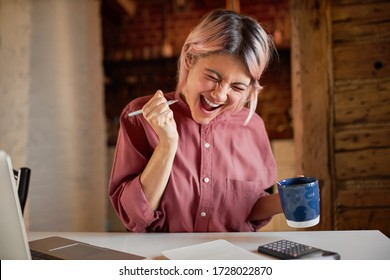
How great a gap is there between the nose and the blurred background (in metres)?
0.21

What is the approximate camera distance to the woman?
1130 mm

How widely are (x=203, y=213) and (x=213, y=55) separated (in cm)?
45

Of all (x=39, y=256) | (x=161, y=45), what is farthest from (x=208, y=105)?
(x=161, y=45)

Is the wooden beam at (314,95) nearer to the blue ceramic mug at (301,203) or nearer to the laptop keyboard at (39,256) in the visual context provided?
the blue ceramic mug at (301,203)

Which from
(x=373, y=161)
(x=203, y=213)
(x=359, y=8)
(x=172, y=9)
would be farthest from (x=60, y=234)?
(x=172, y=9)

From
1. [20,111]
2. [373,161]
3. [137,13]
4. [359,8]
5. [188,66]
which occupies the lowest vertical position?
[373,161]

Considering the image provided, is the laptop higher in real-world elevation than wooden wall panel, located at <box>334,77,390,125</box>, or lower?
lower

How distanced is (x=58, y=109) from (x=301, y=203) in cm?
156

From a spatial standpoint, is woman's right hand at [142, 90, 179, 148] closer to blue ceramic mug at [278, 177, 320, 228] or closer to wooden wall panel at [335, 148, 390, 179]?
blue ceramic mug at [278, 177, 320, 228]

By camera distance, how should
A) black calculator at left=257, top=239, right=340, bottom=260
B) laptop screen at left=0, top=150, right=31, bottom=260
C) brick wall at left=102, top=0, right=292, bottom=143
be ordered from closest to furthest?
laptop screen at left=0, top=150, right=31, bottom=260
black calculator at left=257, top=239, right=340, bottom=260
brick wall at left=102, top=0, right=292, bottom=143

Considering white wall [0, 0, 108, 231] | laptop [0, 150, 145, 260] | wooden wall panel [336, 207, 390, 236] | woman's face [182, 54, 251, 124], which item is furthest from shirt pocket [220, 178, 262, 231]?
white wall [0, 0, 108, 231]

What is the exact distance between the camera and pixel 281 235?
1.00m

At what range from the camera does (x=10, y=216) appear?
26.9 inches
